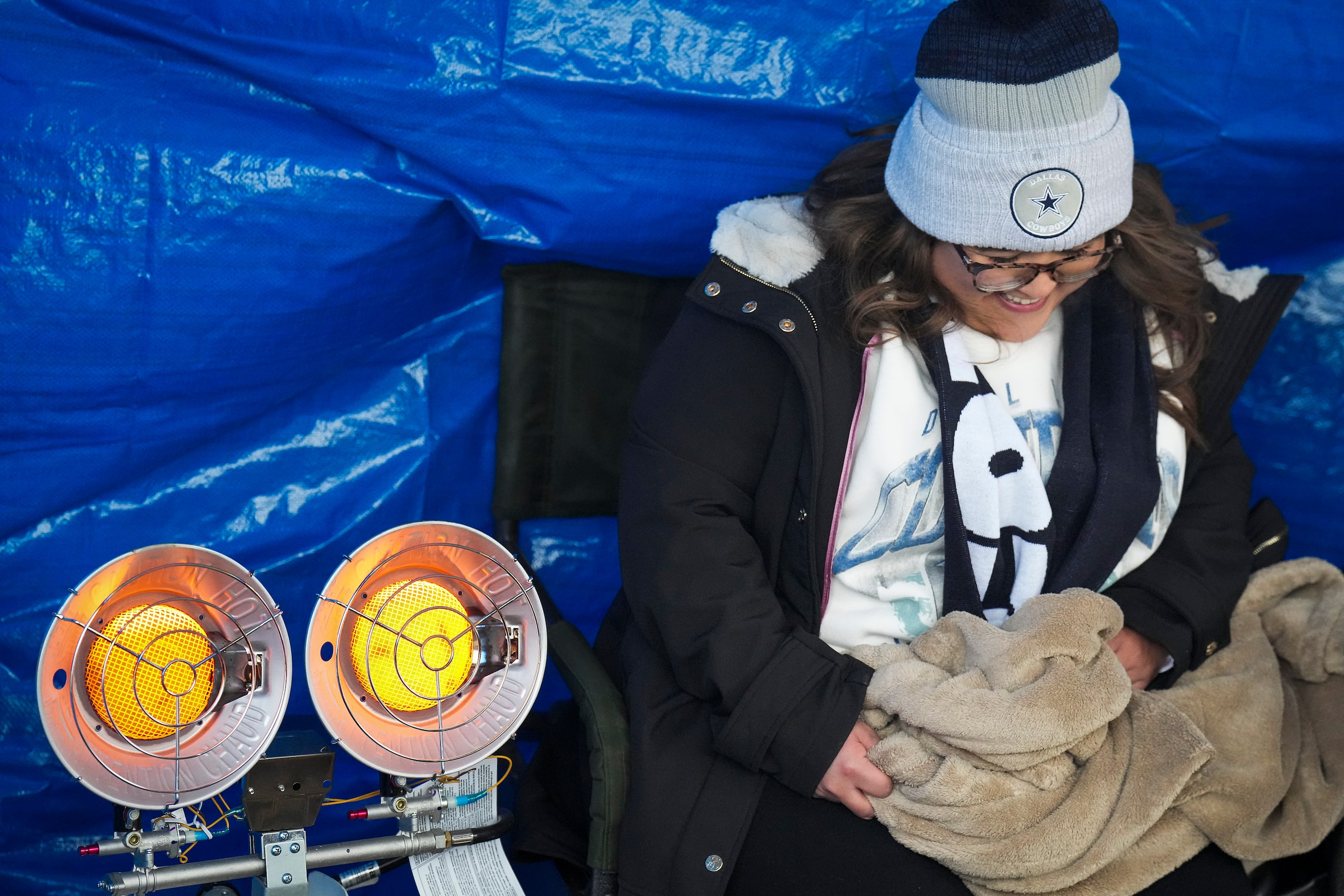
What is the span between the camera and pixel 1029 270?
1623 mm

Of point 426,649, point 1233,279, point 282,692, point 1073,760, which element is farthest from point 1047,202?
point 282,692

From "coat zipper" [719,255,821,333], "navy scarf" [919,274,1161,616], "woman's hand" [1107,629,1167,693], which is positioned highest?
"coat zipper" [719,255,821,333]

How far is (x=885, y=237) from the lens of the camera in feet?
5.65

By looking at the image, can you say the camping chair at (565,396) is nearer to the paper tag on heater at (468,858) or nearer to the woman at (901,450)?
the paper tag on heater at (468,858)

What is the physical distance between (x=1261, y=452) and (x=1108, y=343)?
67cm

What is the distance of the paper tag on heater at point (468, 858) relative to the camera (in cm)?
159

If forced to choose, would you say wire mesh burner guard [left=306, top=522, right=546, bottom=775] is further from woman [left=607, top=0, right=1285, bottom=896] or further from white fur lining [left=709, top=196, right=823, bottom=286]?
white fur lining [left=709, top=196, right=823, bottom=286]

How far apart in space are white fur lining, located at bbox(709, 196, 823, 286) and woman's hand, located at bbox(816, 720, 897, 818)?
0.64 meters

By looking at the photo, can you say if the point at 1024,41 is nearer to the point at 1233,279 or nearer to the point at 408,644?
the point at 1233,279

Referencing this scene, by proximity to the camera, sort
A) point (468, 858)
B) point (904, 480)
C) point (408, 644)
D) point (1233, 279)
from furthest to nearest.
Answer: point (1233, 279) → point (904, 480) → point (468, 858) → point (408, 644)

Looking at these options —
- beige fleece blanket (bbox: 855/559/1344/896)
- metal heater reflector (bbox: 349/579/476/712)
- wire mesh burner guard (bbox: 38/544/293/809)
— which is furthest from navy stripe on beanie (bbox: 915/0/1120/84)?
wire mesh burner guard (bbox: 38/544/293/809)

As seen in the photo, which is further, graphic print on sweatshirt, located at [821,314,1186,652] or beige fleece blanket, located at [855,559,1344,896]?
graphic print on sweatshirt, located at [821,314,1186,652]

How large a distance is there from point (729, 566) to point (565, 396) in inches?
20.7

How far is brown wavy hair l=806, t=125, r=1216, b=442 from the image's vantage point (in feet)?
5.58
